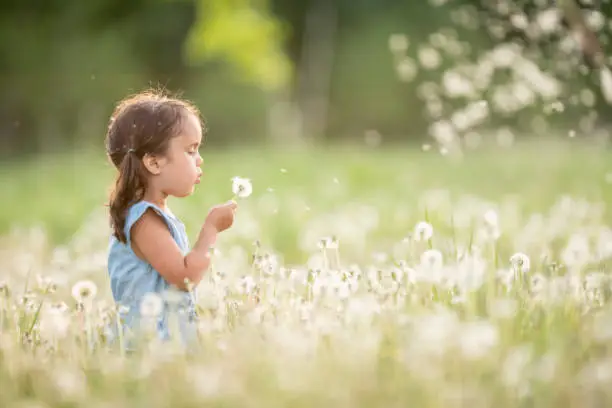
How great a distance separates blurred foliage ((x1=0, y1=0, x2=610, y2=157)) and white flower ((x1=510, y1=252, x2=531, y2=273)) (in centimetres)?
1869

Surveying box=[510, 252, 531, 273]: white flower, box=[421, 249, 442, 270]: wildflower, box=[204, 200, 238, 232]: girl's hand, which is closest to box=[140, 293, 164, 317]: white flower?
box=[204, 200, 238, 232]: girl's hand

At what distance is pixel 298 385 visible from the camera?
220 cm

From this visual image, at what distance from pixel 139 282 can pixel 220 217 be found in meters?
0.39

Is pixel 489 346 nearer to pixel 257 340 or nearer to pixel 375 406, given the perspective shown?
pixel 375 406

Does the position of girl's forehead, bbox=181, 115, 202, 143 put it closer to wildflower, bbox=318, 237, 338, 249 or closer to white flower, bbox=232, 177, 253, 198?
white flower, bbox=232, 177, 253, 198

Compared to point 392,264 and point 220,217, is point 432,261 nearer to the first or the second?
point 220,217

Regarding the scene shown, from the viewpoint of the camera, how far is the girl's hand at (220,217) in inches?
122

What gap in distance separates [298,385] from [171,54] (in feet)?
85.7

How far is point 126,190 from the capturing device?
10.5 ft

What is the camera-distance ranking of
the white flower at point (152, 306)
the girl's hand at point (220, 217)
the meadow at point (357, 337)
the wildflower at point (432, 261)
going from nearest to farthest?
1. the meadow at point (357, 337)
2. the white flower at point (152, 306)
3. the wildflower at point (432, 261)
4. the girl's hand at point (220, 217)

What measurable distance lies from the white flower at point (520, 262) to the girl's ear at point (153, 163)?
50.0 inches

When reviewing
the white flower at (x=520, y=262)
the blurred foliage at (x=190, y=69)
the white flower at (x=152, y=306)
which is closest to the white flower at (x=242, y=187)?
the white flower at (x=152, y=306)

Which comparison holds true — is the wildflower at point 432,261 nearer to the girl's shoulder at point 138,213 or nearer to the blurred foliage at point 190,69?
the girl's shoulder at point 138,213

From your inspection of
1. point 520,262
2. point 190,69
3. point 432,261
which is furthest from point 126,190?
point 190,69
